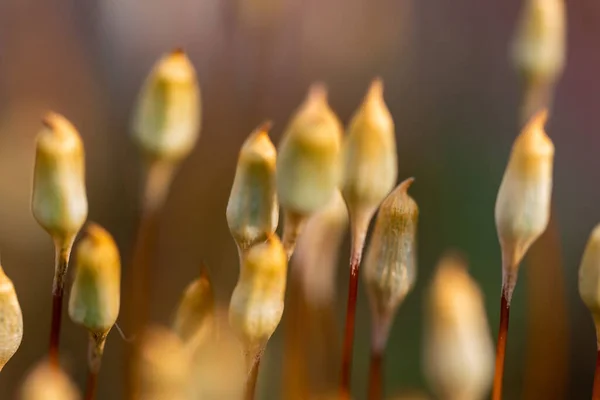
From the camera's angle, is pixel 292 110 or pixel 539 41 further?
pixel 292 110

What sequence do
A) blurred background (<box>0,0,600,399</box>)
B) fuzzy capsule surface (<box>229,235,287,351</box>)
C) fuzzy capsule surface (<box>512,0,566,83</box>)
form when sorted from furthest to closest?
blurred background (<box>0,0,600,399</box>) → fuzzy capsule surface (<box>512,0,566,83</box>) → fuzzy capsule surface (<box>229,235,287,351</box>)

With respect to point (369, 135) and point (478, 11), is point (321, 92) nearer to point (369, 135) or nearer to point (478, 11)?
point (369, 135)

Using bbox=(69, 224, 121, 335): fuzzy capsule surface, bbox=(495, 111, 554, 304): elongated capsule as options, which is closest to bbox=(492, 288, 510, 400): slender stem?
bbox=(495, 111, 554, 304): elongated capsule

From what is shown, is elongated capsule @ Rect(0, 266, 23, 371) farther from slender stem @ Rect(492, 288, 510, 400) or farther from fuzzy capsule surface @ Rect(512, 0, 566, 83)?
fuzzy capsule surface @ Rect(512, 0, 566, 83)

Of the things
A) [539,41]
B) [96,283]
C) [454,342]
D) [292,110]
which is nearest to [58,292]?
[96,283]

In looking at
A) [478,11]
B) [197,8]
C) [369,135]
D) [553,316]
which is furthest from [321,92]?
[478,11]

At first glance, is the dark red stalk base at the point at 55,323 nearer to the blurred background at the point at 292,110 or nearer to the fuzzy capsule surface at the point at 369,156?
the fuzzy capsule surface at the point at 369,156

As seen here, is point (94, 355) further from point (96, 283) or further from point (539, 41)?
point (539, 41)
